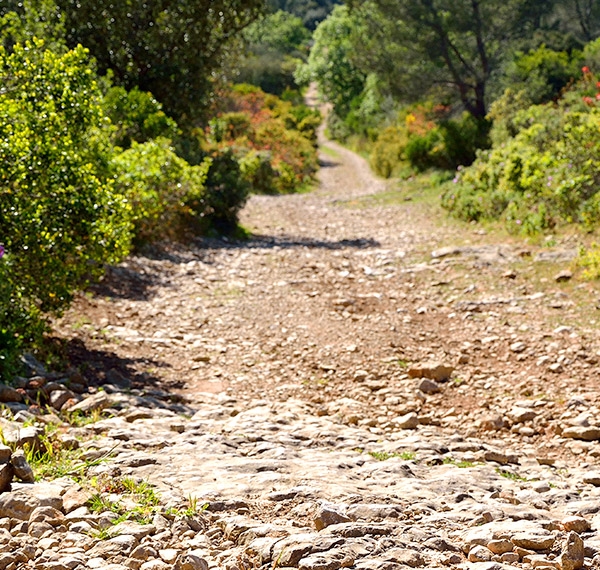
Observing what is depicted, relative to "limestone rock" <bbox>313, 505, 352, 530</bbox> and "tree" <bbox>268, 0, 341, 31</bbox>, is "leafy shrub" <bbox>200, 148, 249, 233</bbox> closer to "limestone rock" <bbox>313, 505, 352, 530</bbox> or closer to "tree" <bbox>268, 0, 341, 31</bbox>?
"limestone rock" <bbox>313, 505, 352, 530</bbox>

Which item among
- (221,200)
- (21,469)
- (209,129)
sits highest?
(209,129)

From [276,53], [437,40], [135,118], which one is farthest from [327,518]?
Answer: [276,53]

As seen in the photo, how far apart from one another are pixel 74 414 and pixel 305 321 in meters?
3.97

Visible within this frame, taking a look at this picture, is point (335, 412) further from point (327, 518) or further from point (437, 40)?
point (437, 40)

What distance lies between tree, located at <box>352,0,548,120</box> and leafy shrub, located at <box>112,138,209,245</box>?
12.7 metres

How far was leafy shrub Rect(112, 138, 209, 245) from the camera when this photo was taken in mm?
11508

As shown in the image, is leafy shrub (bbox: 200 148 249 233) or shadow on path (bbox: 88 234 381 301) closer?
shadow on path (bbox: 88 234 381 301)

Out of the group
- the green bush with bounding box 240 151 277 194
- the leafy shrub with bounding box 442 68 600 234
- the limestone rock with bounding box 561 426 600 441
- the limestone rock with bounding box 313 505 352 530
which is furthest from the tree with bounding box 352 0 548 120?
the limestone rock with bounding box 313 505 352 530

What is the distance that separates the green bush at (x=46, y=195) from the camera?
611cm

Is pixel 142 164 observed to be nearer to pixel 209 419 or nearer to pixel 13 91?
pixel 13 91

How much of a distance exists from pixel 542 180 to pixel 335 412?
25.8ft

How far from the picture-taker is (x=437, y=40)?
24.4 m

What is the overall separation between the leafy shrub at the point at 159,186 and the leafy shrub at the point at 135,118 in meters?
0.93

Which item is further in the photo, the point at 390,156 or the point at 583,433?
the point at 390,156
